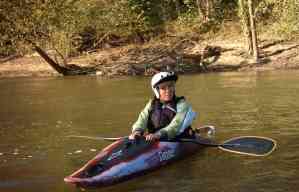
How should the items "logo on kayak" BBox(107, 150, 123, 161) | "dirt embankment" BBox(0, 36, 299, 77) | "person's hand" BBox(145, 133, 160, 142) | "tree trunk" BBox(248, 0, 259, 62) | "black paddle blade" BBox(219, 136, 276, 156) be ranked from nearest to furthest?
1. "logo on kayak" BBox(107, 150, 123, 161)
2. "person's hand" BBox(145, 133, 160, 142)
3. "black paddle blade" BBox(219, 136, 276, 156)
4. "dirt embankment" BBox(0, 36, 299, 77)
5. "tree trunk" BBox(248, 0, 259, 62)

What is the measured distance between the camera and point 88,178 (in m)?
9.01

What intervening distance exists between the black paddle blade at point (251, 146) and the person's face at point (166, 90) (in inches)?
54.7

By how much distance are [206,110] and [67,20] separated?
18889mm

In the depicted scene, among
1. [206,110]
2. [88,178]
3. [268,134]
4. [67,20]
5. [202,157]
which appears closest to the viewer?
[88,178]

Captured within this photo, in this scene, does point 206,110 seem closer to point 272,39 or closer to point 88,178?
point 88,178

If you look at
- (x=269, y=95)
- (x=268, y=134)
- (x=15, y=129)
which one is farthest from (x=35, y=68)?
(x=268, y=134)

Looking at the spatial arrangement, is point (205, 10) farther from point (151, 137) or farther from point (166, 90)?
point (151, 137)

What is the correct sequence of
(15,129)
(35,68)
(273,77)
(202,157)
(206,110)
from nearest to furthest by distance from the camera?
1. (202,157)
2. (15,129)
3. (206,110)
4. (273,77)
5. (35,68)

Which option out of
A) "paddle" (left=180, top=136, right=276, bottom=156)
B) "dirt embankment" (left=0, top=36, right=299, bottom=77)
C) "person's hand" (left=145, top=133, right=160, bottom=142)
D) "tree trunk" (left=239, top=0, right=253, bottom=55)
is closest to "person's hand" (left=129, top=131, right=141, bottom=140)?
"person's hand" (left=145, top=133, right=160, bottom=142)

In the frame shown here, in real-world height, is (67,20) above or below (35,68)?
above

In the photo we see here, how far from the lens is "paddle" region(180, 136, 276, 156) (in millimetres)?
11211

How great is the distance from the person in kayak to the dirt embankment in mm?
21180

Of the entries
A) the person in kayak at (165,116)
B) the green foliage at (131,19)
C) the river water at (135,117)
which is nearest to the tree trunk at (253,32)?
the green foliage at (131,19)

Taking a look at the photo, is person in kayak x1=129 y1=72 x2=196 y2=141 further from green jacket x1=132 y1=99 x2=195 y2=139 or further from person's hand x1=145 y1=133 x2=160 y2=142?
person's hand x1=145 y1=133 x2=160 y2=142
